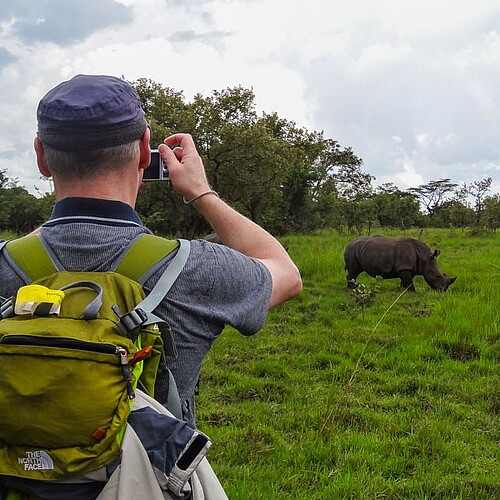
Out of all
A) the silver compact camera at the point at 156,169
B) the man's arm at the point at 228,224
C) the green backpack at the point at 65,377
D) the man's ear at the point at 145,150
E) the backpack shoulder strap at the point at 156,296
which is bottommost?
the green backpack at the point at 65,377

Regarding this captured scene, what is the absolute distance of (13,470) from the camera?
→ 136 cm

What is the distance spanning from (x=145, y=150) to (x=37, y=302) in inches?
20.6

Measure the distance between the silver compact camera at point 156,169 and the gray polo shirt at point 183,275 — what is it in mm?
279

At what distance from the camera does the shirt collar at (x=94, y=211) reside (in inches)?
65.4

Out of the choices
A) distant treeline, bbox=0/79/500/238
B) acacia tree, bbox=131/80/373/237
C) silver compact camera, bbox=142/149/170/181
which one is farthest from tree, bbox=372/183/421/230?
silver compact camera, bbox=142/149/170/181

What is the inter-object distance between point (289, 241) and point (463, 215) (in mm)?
12465

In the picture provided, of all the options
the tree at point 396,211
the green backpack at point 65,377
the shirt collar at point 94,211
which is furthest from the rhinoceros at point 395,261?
the tree at point 396,211

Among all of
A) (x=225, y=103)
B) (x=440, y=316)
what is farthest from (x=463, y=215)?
(x=440, y=316)

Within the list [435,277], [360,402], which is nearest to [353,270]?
[435,277]

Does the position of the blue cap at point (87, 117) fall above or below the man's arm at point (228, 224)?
above

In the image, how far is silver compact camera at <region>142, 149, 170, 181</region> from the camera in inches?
76.5

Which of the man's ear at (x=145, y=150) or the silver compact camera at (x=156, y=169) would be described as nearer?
the man's ear at (x=145, y=150)

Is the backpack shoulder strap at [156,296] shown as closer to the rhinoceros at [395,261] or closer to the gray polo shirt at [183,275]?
the gray polo shirt at [183,275]

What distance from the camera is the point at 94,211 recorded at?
5.47 ft
